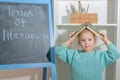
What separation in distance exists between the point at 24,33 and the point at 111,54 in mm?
743

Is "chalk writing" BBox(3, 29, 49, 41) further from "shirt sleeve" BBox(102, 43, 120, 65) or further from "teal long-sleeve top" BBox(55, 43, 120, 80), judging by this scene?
"shirt sleeve" BBox(102, 43, 120, 65)

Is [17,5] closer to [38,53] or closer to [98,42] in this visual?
[38,53]

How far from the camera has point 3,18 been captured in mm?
1658

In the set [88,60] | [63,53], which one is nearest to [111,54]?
[88,60]

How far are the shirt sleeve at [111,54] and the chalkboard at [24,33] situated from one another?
494 millimetres

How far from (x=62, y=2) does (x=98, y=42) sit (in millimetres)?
552

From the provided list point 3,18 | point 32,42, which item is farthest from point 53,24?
point 3,18

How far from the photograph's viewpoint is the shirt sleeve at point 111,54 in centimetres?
168

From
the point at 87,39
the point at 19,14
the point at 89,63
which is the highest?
the point at 19,14

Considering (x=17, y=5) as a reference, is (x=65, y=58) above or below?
below

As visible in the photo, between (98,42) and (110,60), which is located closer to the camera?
(110,60)

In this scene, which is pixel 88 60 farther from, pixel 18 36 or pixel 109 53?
pixel 18 36

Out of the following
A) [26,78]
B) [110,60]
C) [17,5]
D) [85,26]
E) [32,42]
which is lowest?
[26,78]

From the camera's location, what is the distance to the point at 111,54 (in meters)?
1.69
